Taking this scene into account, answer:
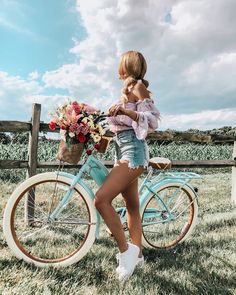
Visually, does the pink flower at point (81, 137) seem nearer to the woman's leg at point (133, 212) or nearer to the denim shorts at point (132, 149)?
the denim shorts at point (132, 149)

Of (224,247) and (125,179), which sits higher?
(125,179)

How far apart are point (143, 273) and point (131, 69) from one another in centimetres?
179

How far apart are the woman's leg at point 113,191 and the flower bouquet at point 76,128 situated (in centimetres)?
31

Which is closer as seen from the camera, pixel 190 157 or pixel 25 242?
pixel 25 242

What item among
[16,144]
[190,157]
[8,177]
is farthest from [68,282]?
[190,157]

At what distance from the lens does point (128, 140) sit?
11.6 ft

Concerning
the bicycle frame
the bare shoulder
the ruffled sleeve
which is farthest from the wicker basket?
the bare shoulder

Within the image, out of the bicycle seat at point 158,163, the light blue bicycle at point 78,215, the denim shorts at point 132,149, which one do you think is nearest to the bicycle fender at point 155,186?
the light blue bicycle at point 78,215

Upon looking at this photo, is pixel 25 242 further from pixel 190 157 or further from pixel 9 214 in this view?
pixel 190 157

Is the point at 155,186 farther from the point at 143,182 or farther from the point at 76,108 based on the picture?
the point at 76,108

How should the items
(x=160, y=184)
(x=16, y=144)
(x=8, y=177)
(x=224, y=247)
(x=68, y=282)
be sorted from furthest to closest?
(x=16, y=144) < (x=8, y=177) < (x=224, y=247) < (x=160, y=184) < (x=68, y=282)

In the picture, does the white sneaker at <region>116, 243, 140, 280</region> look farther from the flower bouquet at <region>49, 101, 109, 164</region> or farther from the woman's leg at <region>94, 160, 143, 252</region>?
the flower bouquet at <region>49, 101, 109, 164</region>

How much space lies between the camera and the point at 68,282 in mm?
3348

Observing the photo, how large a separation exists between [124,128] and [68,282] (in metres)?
1.35
